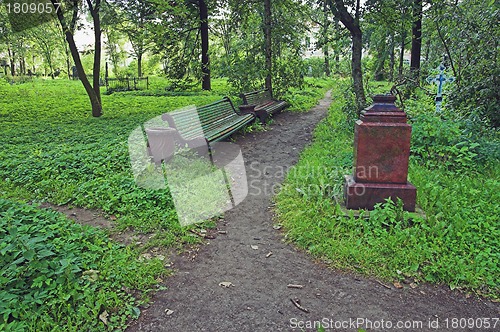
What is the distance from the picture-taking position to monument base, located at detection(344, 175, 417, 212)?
3881 millimetres

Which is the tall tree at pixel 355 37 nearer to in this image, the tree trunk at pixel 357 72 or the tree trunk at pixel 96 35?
the tree trunk at pixel 357 72

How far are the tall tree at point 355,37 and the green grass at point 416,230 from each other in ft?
11.4

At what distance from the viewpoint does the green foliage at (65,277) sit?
8.05ft

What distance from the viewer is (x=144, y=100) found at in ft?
45.4

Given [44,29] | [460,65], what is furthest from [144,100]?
[44,29]

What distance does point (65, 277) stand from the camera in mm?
2770

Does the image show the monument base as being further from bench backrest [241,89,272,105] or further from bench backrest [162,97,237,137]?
bench backrest [241,89,272,105]

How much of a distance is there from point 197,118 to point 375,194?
3876 mm

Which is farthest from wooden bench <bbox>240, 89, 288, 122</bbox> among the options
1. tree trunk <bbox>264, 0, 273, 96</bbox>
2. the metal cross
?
the metal cross

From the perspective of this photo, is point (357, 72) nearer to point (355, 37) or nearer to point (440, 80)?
point (355, 37)

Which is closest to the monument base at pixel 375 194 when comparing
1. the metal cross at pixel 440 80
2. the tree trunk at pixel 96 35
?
the metal cross at pixel 440 80

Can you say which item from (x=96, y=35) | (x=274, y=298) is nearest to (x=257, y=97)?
(x=96, y=35)

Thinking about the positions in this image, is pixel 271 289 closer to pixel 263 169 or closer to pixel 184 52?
pixel 263 169

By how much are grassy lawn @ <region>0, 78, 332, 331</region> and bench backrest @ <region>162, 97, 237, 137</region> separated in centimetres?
99
